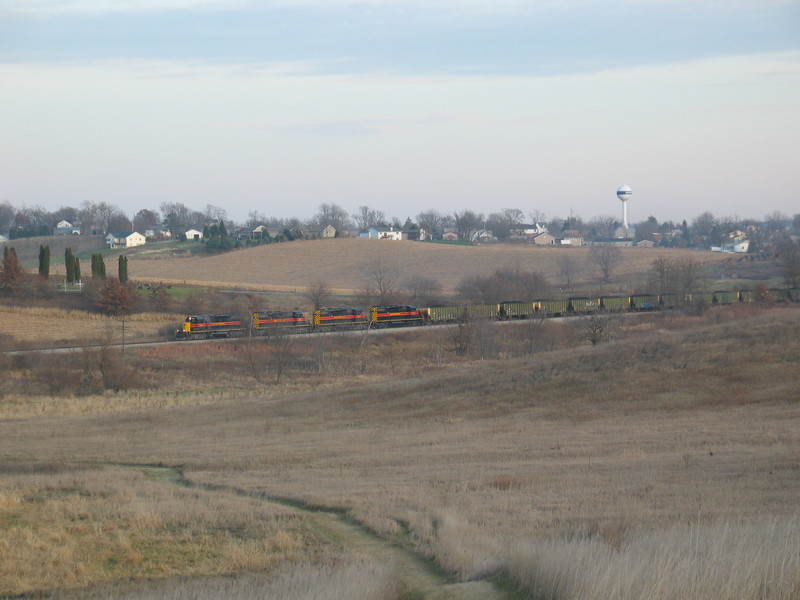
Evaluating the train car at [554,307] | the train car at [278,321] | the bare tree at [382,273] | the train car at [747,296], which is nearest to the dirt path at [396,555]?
the train car at [278,321]

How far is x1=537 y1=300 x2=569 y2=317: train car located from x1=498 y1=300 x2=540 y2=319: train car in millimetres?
599

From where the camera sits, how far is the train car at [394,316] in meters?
72.4

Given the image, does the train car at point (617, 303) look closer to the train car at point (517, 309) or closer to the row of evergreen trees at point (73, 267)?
the train car at point (517, 309)

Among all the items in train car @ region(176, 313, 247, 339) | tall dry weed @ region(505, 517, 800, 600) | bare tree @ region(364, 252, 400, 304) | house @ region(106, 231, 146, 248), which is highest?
house @ region(106, 231, 146, 248)

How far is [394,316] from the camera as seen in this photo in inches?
2899

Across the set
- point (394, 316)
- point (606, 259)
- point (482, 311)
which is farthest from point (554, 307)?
point (606, 259)

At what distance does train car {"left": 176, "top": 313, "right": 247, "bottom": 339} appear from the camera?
66.5m

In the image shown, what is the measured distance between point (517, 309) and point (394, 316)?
1166 cm

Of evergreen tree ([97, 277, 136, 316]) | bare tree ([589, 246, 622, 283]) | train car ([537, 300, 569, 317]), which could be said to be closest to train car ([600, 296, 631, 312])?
train car ([537, 300, 569, 317])

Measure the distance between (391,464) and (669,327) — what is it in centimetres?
4718

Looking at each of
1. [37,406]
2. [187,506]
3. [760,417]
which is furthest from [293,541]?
[37,406]

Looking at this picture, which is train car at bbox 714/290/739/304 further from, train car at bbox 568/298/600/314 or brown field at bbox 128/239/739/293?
brown field at bbox 128/239/739/293

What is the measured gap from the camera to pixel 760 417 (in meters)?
22.4

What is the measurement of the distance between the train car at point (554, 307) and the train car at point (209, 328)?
26992 mm
